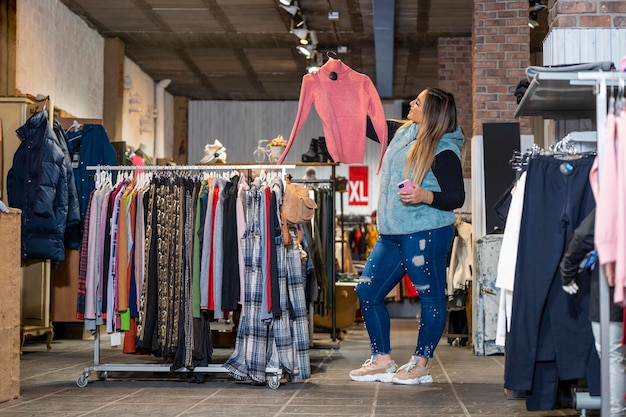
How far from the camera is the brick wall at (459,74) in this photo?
11328mm

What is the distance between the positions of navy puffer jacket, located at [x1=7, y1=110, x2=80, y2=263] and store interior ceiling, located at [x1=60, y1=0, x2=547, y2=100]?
3257 mm

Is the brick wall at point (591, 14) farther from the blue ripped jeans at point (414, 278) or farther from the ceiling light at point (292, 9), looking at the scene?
the ceiling light at point (292, 9)

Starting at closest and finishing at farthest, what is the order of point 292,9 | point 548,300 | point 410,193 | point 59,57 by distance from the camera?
point 548,300
point 410,193
point 292,9
point 59,57

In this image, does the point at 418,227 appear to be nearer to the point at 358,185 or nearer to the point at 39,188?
the point at 39,188

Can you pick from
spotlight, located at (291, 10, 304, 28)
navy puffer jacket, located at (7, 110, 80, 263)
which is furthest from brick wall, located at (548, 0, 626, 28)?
spotlight, located at (291, 10, 304, 28)

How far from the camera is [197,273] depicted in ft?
16.7

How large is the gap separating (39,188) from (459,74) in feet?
20.0

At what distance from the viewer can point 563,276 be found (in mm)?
3244

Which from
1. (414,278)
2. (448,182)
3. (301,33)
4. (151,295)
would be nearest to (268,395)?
(151,295)

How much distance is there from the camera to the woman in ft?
16.7

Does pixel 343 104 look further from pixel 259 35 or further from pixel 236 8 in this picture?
pixel 259 35

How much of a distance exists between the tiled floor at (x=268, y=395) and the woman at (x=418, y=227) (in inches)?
9.5

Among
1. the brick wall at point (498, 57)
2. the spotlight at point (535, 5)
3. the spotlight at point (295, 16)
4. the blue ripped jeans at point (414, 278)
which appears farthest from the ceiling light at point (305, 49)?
the blue ripped jeans at point (414, 278)

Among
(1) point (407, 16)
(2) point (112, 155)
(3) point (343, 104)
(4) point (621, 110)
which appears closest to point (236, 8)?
(1) point (407, 16)
